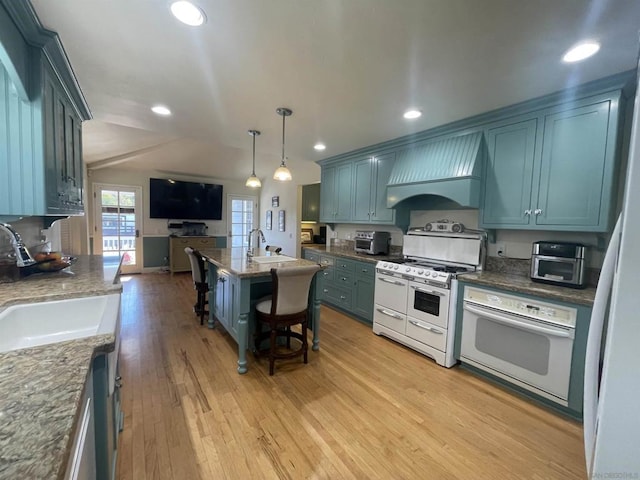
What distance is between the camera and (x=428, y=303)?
271cm

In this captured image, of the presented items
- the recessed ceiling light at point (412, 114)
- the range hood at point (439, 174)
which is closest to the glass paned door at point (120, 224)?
the range hood at point (439, 174)

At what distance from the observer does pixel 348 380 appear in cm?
237

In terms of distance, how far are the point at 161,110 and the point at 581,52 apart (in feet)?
10.7

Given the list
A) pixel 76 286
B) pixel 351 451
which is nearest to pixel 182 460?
pixel 351 451

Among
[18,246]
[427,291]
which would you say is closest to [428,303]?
[427,291]

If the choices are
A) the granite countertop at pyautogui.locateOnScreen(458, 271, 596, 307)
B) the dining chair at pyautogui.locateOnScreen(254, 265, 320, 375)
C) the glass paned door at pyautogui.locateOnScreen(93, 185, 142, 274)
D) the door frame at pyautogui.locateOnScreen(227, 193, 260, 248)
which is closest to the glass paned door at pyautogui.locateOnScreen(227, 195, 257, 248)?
the door frame at pyautogui.locateOnScreen(227, 193, 260, 248)

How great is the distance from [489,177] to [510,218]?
1.42 feet

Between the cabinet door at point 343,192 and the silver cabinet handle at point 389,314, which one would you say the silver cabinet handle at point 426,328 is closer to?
the silver cabinet handle at point 389,314

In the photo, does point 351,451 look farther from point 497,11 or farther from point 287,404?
point 497,11

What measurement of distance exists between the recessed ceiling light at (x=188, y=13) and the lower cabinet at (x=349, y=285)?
241 cm

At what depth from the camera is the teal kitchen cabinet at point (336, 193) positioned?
4.26 metres

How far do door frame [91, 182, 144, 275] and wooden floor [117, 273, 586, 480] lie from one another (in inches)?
158

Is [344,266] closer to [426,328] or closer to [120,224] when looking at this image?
[426,328]

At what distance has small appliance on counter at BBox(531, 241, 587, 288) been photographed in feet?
6.73
